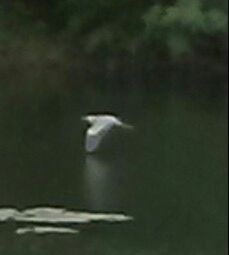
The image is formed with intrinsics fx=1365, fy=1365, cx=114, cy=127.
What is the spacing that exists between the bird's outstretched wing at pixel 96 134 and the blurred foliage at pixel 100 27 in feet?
1.09

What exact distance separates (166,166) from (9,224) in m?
0.45

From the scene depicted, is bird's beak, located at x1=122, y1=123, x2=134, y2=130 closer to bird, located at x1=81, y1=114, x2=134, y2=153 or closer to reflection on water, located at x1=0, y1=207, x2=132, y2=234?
bird, located at x1=81, y1=114, x2=134, y2=153

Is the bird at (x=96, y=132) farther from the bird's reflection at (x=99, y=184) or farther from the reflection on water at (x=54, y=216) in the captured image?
the reflection on water at (x=54, y=216)

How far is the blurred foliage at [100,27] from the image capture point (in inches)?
174

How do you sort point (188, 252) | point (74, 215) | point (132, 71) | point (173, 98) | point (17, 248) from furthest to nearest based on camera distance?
point (132, 71), point (173, 98), point (74, 215), point (17, 248), point (188, 252)

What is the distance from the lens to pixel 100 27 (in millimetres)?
5398

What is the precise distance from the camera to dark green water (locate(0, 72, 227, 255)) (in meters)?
2.83

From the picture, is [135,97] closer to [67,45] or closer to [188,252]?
[67,45]

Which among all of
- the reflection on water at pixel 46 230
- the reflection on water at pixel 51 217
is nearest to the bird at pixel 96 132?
the reflection on water at pixel 51 217

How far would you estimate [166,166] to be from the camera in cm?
359

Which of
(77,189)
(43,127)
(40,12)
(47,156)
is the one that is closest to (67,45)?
(40,12)

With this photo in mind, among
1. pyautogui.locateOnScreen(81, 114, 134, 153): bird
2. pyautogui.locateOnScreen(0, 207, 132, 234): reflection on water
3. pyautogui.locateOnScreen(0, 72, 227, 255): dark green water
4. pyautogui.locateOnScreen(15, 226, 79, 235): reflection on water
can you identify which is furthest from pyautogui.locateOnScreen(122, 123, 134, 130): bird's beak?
pyautogui.locateOnScreen(15, 226, 79, 235): reflection on water

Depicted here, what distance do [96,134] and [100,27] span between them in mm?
1222

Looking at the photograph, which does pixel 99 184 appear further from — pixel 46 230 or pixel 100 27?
pixel 100 27
